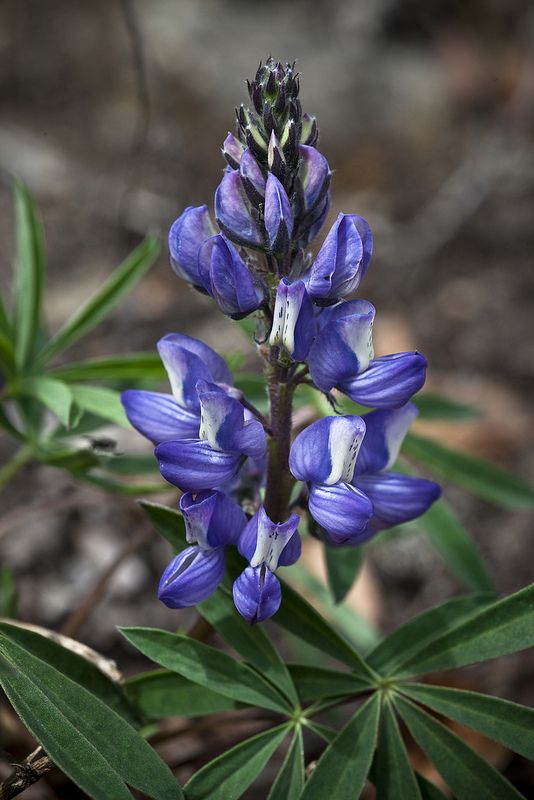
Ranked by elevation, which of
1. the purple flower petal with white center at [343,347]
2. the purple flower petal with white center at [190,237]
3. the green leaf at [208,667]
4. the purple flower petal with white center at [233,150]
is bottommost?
the green leaf at [208,667]

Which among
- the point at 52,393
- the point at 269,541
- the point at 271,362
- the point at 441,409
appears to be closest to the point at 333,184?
the point at 441,409

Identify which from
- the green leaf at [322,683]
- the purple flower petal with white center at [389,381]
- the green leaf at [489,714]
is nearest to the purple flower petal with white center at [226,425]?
the purple flower petal with white center at [389,381]

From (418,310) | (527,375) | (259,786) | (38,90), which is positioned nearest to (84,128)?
(38,90)

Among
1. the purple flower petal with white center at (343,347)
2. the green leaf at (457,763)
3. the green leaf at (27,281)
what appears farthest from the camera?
the green leaf at (27,281)

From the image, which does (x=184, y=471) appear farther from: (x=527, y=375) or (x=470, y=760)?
(x=527, y=375)

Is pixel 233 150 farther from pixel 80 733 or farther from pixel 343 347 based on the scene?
pixel 80 733

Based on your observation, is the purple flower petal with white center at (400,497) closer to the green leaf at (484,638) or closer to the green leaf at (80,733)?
the green leaf at (484,638)

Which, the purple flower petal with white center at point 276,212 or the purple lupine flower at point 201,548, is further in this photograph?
the purple lupine flower at point 201,548
